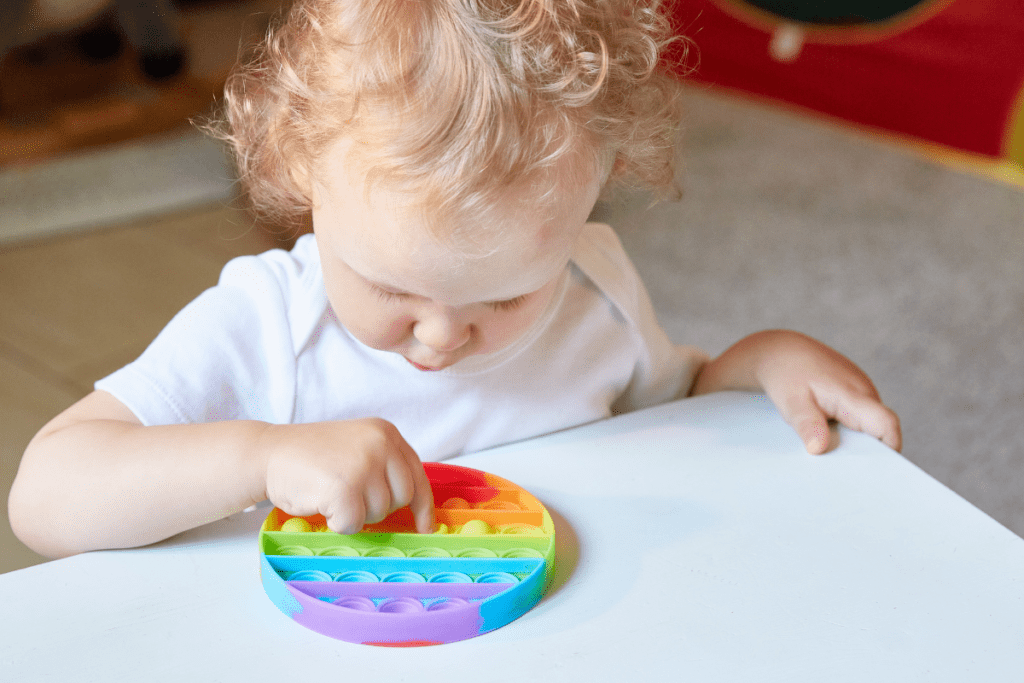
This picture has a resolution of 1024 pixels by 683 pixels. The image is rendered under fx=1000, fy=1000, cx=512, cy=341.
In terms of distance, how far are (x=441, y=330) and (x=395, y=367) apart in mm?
165

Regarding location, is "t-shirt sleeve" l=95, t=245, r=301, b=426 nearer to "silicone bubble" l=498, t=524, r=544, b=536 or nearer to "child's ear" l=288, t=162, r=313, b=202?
"child's ear" l=288, t=162, r=313, b=202

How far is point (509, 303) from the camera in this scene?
0.56m

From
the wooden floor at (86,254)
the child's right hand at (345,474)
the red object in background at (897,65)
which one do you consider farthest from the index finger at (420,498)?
the red object in background at (897,65)

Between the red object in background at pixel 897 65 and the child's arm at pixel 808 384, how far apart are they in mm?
1436

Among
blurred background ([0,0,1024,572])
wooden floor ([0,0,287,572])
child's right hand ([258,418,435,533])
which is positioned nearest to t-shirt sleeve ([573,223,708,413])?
child's right hand ([258,418,435,533])

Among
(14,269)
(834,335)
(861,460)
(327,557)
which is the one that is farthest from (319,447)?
(14,269)

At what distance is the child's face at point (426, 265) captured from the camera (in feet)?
1.64

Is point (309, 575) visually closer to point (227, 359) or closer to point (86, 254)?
point (227, 359)

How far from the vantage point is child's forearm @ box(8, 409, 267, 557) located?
19.9 inches

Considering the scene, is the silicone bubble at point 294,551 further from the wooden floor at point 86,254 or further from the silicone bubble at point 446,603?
the wooden floor at point 86,254

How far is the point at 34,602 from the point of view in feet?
1.53

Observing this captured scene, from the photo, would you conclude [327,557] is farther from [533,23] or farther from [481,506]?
[533,23]

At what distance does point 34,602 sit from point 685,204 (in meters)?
1.78

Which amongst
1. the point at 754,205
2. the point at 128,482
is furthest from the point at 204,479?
the point at 754,205
